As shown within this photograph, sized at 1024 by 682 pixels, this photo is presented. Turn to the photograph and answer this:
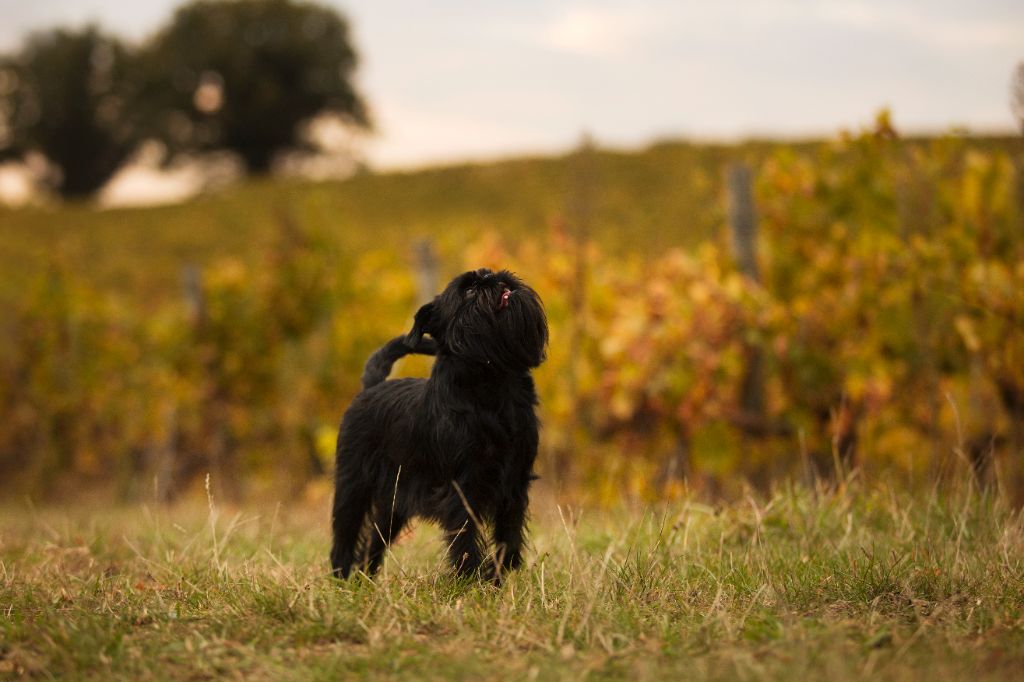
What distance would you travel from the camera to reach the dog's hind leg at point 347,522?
4043mm

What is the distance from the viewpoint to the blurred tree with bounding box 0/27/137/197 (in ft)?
172

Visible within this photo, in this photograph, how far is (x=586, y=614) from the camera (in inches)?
110

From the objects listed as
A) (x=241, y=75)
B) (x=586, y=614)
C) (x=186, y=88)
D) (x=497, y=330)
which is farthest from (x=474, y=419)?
(x=186, y=88)

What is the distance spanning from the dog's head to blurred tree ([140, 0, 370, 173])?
4994 centimetres

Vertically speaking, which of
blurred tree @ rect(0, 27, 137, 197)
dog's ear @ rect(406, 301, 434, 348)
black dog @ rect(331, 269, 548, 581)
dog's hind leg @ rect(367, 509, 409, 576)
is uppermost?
blurred tree @ rect(0, 27, 137, 197)

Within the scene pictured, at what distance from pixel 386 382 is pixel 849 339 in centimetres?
430

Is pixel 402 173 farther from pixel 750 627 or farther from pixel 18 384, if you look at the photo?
pixel 750 627

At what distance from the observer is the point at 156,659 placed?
8.66 ft

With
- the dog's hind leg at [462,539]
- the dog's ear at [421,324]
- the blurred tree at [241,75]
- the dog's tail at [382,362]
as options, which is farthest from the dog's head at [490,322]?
the blurred tree at [241,75]

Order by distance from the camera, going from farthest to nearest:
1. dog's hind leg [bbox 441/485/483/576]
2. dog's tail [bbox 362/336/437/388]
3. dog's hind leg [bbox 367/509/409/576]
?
1. dog's tail [bbox 362/336/437/388]
2. dog's hind leg [bbox 367/509/409/576]
3. dog's hind leg [bbox 441/485/483/576]

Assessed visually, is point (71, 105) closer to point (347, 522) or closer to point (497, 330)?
point (347, 522)

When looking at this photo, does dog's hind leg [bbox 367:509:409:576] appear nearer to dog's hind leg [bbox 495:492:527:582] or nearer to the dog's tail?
dog's hind leg [bbox 495:492:527:582]

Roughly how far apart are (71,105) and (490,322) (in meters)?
A: 56.9

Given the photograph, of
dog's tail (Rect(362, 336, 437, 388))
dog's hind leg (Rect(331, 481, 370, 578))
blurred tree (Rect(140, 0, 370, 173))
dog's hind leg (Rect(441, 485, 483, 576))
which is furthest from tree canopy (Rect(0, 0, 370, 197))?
dog's hind leg (Rect(441, 485, 483, 576))
